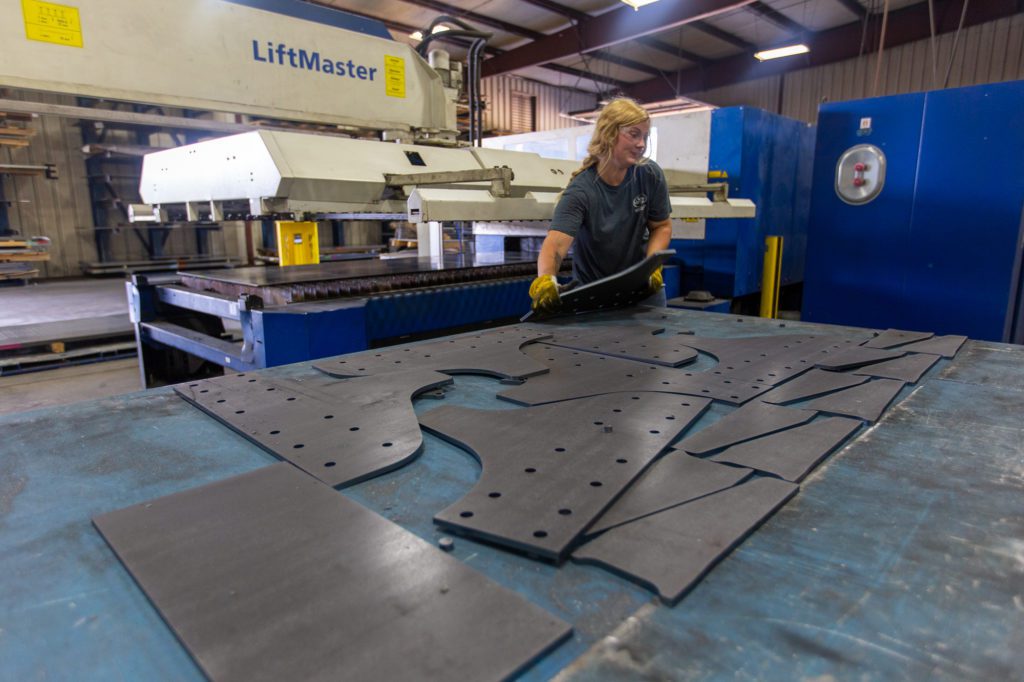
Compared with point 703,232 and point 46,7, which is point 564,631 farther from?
point 703,232

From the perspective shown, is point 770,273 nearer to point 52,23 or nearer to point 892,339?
point 892,339

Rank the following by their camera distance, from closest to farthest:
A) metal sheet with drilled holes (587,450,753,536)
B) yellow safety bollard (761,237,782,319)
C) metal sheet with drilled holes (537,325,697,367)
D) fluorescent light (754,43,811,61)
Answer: metal sheet with drilled holes (587,450,753,536) < metal sheet with drilled holes (537,325,697,367) < yellow safety bollard (761,237,782,319) < fluorescent light (754,43,811,61)

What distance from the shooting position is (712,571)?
0.63 meters

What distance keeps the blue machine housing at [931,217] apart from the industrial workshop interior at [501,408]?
0.05 feet

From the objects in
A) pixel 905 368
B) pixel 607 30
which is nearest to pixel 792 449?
pixel 905 368

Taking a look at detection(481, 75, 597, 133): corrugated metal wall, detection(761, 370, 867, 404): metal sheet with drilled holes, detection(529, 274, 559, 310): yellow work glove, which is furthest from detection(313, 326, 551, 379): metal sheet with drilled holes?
detection(481, 75, 597, 133): corrugated metal wall

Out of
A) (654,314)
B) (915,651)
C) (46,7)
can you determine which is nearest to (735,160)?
(654,314)

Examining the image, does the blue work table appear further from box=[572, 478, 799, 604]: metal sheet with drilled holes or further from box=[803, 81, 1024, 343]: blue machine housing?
box=[803, 81, 1024, 343]: blue machine housing

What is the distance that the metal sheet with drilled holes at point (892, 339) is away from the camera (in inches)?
64.0

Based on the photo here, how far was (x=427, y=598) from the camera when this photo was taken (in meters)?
0.57

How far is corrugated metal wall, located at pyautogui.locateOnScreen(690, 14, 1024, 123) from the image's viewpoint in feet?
23.8

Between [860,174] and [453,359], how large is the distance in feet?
10.5

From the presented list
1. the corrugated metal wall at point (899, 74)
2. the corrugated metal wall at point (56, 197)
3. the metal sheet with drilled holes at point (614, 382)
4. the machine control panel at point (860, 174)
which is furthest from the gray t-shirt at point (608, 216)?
the corrugated metal wall at point (56, 197)

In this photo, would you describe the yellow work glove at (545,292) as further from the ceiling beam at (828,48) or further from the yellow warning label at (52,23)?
the ceiling beam at (828,48)
